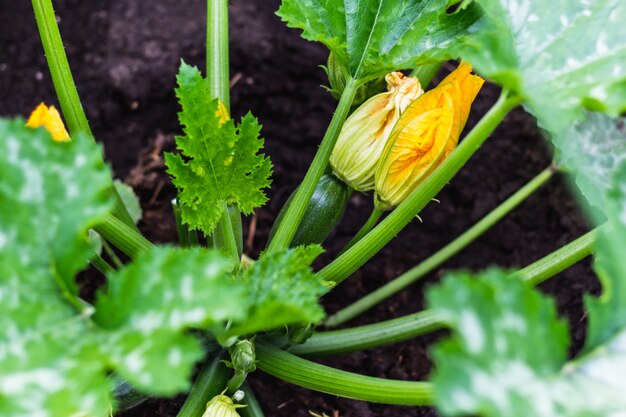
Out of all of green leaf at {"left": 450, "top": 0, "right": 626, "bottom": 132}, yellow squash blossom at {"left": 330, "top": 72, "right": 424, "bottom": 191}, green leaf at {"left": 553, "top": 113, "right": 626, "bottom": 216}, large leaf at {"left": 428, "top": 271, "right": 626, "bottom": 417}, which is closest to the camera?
large leaf at {"left": 428, "top": 271, "right": 626, "bottom": 417}

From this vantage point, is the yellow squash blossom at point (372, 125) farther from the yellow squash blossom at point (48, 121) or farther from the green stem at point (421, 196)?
the yellow squash blossom at point (48, 121)

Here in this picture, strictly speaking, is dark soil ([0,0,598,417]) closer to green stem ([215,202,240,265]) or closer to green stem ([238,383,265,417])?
green stem ([238,383,265,417])

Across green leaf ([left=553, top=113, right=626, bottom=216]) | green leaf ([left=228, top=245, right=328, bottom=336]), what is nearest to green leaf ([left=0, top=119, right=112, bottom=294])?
green leaf ([left=228, top=245, right=328, bottom=336])

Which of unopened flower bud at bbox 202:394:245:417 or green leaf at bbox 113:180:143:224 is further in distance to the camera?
green leaf at bbox 113:180:143:224

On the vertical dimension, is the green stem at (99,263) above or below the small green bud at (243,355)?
above

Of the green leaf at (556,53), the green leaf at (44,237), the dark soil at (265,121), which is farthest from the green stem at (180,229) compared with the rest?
the green leaf at (556,53)

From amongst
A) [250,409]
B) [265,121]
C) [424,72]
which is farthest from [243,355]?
[265,121]
